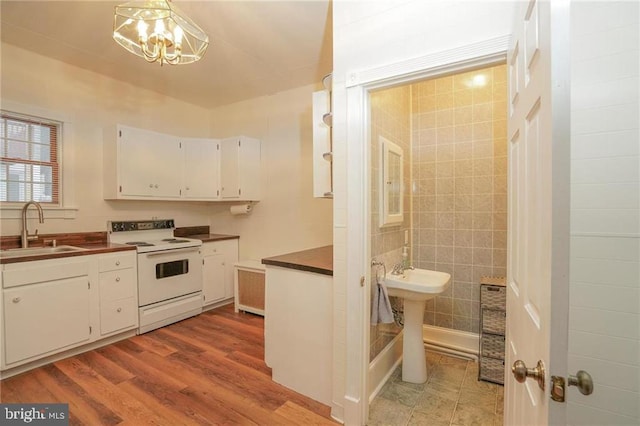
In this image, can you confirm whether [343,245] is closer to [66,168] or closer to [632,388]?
[632,388]

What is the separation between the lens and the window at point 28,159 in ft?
A: 8.69

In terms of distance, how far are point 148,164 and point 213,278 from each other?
5.11 feet

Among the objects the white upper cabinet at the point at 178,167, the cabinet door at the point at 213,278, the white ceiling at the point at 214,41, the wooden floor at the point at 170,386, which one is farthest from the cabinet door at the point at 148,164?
the wooden floor at the point at 170,386

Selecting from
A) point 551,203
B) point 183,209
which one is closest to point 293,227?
point 183,209

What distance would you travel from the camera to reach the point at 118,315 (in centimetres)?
276

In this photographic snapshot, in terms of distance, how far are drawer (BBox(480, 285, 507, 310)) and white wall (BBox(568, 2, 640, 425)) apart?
0.85 m

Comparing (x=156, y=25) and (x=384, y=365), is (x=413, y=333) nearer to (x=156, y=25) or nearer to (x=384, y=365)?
(x=384, y=365)

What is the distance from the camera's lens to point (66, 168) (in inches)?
118

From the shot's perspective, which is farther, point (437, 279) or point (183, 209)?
point (183, 209)

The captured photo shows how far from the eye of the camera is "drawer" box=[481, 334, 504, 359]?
2.13m

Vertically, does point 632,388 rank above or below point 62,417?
above

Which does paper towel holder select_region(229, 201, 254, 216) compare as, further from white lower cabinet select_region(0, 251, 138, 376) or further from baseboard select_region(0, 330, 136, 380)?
baseboard select_region(0, 330, 136, 380)

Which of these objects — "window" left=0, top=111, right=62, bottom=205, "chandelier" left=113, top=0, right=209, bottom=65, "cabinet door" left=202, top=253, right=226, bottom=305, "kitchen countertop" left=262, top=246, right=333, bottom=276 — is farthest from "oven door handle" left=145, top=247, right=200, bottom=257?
"chandelier" left=113, top=0, right=209, bottom=65

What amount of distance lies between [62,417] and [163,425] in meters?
0.63
